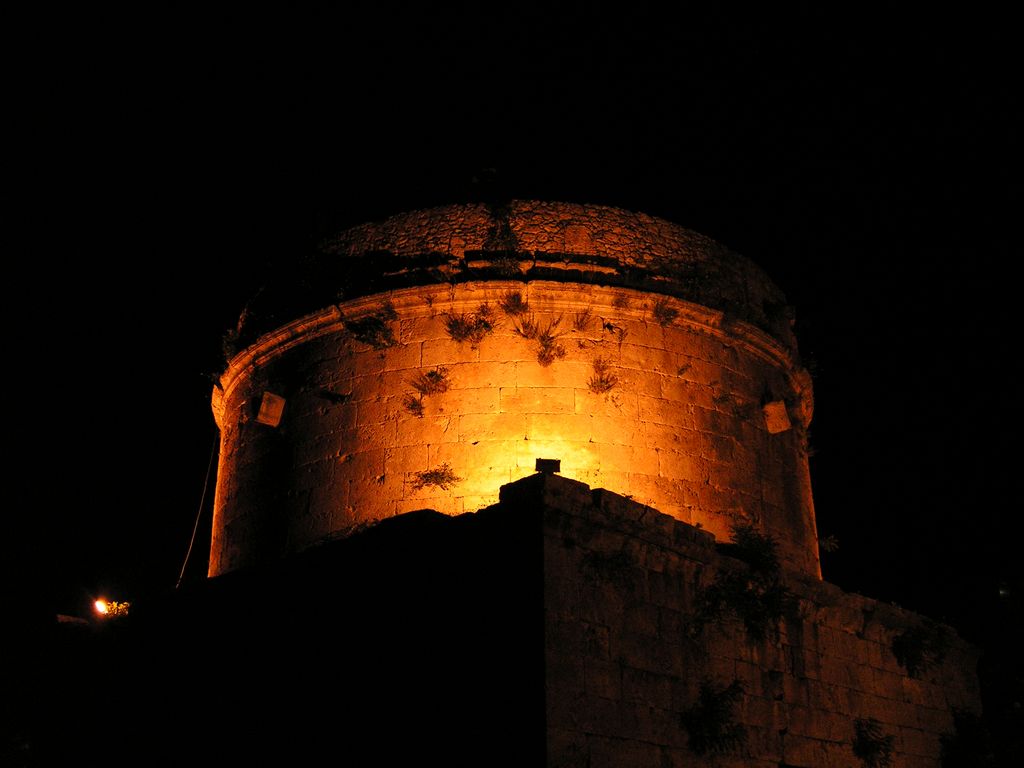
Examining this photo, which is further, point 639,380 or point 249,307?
point 249,307

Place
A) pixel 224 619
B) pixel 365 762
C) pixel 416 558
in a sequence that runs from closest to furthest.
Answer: pixel 365 762, pixel 416 558, pixel 224 619

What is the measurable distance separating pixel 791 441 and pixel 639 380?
7.23 ft

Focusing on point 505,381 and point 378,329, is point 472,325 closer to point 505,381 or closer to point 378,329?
point 505,381

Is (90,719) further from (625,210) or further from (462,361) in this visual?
(625,210)

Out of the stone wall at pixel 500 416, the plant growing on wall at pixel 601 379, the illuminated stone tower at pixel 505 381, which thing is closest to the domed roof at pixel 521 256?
the illuminated stone tower at pixel 505 381

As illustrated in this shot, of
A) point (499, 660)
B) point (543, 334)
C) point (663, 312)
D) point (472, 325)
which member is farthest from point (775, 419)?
point (499, 660)

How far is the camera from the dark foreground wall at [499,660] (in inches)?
265

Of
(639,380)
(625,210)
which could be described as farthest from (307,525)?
(625,210)

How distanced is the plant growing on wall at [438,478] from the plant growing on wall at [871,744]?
413 cm

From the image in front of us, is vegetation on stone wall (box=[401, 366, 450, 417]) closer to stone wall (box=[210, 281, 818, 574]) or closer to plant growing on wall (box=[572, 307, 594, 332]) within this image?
stone wall (box=[210, 281, 818, 574])

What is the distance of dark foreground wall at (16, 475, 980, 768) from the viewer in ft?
22.0

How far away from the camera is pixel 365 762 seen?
23.1 feet

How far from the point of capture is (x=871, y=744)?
882 cm

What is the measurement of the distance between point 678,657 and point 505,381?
2964mm
